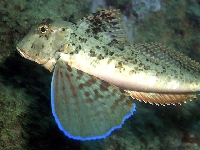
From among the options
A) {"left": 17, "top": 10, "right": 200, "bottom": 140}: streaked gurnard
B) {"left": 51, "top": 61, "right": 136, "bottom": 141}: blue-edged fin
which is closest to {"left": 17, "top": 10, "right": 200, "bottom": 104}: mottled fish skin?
{"left": 17, "top": 10, "right": 200, "bottom": 140}: streaked gurnard

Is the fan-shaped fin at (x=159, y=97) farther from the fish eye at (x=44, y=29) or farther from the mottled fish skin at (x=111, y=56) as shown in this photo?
the fish eye at (x=44, y=29)

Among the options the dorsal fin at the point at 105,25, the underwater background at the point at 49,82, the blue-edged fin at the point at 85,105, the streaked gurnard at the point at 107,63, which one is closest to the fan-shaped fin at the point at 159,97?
the streaked gurnard at the point at 107,63

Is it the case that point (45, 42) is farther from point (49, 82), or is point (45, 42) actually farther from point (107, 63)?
point (49, 82)

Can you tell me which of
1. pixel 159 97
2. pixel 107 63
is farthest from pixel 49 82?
pixel 159 97

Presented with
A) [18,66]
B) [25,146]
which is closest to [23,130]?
[25,146]

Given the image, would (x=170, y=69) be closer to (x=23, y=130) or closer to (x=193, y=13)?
(x=23, y=130)

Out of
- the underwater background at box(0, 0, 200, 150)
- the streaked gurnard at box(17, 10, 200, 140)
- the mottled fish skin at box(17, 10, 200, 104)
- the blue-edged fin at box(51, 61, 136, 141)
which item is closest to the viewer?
the blue-edged fin at box(51, 61, 136, 141)

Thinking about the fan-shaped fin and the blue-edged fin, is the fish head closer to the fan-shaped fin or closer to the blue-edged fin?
the blue-edged fin
